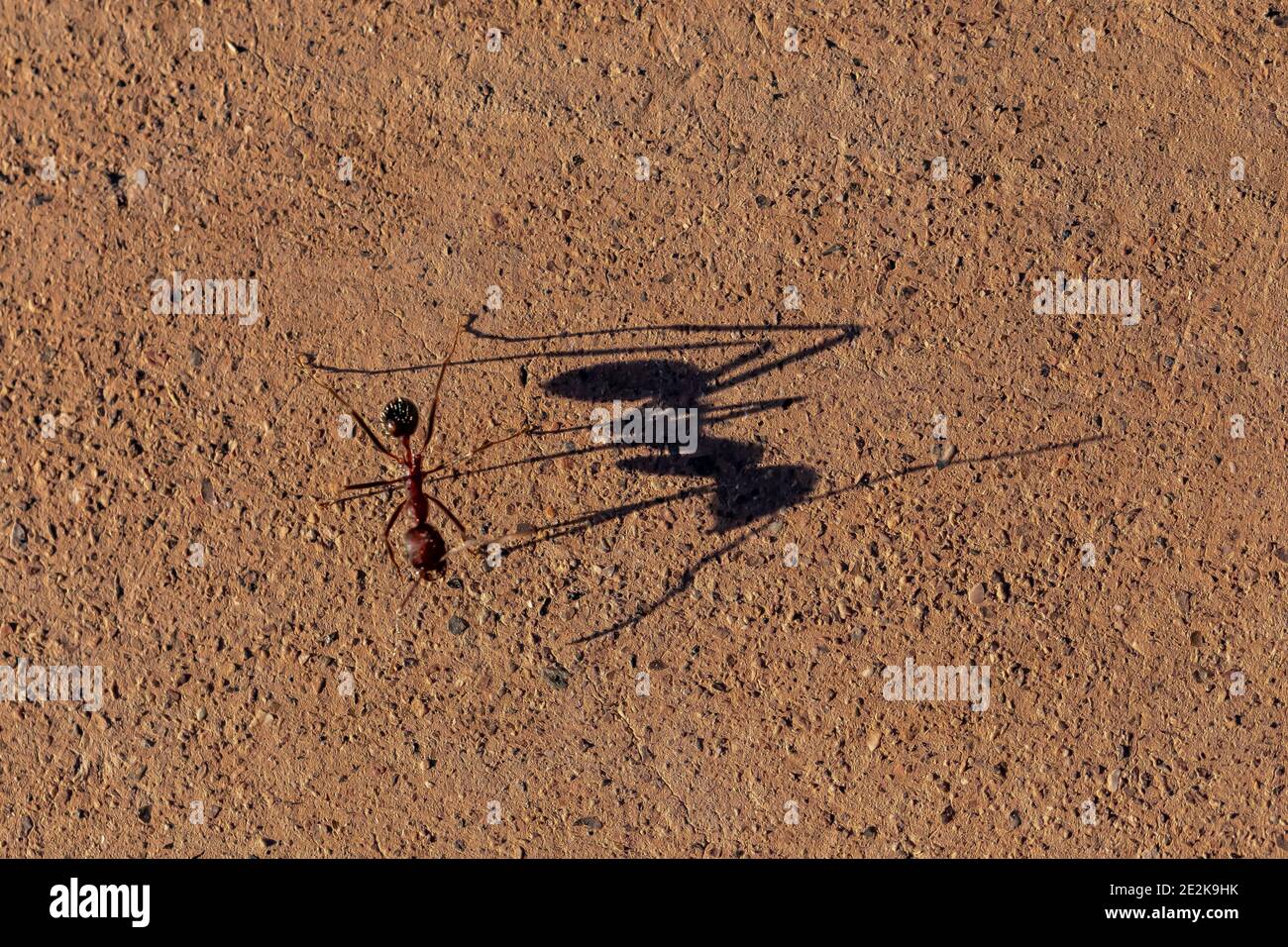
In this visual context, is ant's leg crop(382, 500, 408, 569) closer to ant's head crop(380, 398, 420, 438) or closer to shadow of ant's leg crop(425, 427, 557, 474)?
shadow of ant's leg crop(425, 427, 557, 474)

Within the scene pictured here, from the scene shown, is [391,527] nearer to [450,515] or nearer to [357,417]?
[450,515]

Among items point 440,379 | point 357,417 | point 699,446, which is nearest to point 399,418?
point 357,417

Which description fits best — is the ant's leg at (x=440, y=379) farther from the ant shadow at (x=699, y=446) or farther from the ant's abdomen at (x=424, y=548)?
the ant's abdomen at (x=424, y=548)

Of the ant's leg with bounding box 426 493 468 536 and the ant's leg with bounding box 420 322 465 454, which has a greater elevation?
the ant's leg with bounding box 420 322 465 454

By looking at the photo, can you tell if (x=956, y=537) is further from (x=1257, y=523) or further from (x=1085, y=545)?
(x=1257, y=523)

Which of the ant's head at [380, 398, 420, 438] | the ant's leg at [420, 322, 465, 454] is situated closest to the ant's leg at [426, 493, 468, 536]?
the ant's leg at [420, 322, 465, 454]
